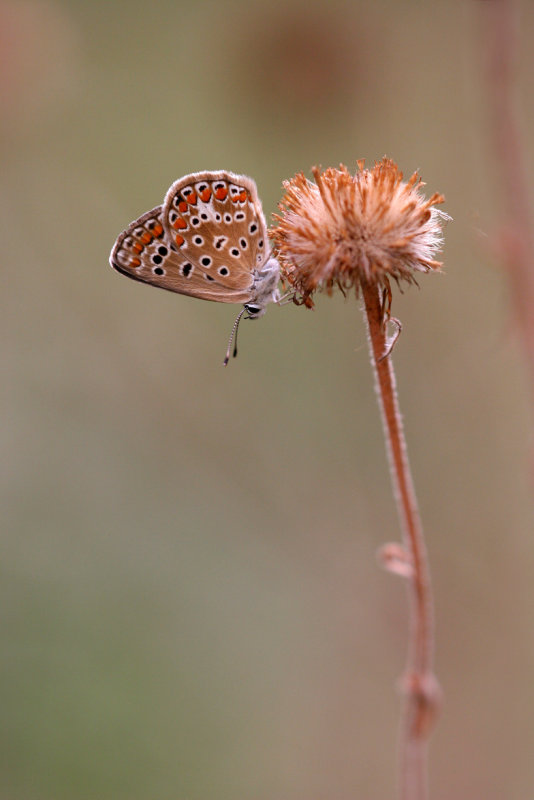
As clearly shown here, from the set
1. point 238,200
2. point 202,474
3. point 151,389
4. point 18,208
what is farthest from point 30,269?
point 238,200

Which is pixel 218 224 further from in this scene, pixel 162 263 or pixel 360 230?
pixel 360 230

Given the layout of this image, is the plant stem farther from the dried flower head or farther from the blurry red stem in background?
the blurry red stem in background

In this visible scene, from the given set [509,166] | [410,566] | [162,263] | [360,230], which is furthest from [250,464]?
[509,166]

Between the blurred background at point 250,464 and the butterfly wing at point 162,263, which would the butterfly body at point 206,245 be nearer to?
the butterfly wing at point 162,263

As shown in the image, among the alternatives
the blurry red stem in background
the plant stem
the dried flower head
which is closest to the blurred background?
the plant stem

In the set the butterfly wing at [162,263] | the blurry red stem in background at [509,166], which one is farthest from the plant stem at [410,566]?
the butterfly wing at [162,263]
